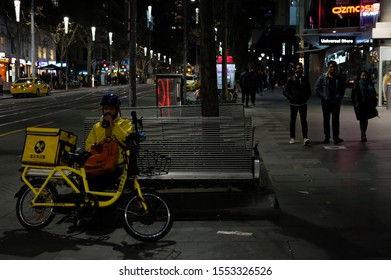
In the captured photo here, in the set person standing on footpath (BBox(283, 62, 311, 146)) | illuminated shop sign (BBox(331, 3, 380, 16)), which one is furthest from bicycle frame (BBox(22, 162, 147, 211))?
illuminated shop sign (BBox(331, 3, 380, 16))

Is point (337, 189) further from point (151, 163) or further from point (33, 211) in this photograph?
point (33, 211)

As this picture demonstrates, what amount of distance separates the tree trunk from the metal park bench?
1481 millimetres

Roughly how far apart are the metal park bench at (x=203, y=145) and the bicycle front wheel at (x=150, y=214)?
1547 millimetres

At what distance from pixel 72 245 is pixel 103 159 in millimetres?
1019

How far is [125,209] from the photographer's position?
6.51 m

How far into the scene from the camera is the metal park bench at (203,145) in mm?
8211

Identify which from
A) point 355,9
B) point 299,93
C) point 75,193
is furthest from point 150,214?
point 355,9

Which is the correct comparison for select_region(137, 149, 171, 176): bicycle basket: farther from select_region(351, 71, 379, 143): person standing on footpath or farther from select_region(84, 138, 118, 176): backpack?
select_region(351, 71, 379, 143): person standing on footpath

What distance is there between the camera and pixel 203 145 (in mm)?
8273

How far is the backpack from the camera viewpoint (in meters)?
6.67

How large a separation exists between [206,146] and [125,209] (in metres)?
2.11

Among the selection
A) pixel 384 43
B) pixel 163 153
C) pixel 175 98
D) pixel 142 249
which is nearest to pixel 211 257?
pixel 142 249

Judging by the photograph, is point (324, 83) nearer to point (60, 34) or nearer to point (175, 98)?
point (175, 98)

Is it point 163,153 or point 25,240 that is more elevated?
point 163,153
